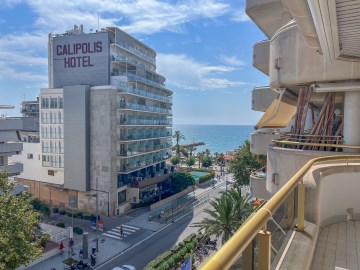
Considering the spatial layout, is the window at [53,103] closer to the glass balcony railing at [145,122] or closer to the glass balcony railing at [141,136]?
the glass balcony railing at [145,122]

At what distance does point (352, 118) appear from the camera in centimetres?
1180

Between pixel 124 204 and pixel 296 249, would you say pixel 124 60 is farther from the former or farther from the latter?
pixel 296 249

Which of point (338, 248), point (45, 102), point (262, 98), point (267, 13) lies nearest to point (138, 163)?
point (45, 102)

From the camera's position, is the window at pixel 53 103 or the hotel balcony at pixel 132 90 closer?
the hotel balcony at pixel 132 90

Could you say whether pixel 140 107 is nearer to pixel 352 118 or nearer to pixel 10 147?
pixel 10 147

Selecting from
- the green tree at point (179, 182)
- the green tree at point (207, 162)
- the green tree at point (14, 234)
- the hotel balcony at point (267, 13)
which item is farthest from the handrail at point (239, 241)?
the green tree at point (207, 162)

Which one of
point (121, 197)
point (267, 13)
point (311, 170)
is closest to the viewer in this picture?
point (311, 170)

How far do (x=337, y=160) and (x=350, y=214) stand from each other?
137 centimetres

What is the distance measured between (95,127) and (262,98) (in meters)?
24.1

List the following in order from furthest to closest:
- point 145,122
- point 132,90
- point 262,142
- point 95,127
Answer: point 145,122 < point 132,90 < point 95,127 < point 262,142

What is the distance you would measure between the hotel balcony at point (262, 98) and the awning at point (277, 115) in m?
7.15

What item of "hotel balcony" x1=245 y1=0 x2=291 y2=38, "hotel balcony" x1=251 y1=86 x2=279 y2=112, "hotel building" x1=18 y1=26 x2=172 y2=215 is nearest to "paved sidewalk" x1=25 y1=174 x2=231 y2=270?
"hotel building" x1=18 y1=26 x2=172 y2=215

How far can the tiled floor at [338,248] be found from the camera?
4816mm

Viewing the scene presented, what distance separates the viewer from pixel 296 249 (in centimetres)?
460
